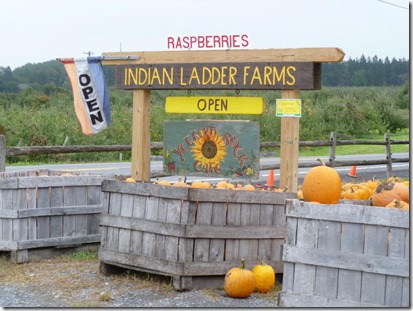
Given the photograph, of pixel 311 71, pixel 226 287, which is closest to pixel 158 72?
pixel 311 71

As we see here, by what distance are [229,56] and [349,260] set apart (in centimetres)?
374

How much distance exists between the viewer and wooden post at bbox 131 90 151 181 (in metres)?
9.95

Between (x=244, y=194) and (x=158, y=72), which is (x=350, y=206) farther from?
(x=158, y=72)

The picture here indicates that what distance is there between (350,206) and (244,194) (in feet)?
5.91

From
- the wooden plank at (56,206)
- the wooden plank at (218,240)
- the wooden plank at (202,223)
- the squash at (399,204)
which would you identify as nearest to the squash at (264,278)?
the wooden plank at (218,240)

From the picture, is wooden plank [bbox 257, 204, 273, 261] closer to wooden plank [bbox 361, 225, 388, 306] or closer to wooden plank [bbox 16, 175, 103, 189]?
wooden plank [bbox 361, 225, 388, 306]

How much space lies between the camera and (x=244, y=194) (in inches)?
310

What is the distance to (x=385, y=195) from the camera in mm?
7137

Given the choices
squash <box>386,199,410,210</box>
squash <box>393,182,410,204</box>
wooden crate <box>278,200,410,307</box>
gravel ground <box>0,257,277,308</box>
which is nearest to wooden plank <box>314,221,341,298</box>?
wooden crate <box>278,200,410,307</box>

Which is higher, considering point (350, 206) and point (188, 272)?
point (350, 206)

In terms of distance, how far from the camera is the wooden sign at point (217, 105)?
9234 millimetres

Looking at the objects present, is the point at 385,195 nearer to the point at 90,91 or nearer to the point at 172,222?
the point at 172,222

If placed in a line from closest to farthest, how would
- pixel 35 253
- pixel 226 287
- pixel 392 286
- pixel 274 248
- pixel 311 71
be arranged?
pixel 392 286, pixel 226 287, pixel 274 248, pixel 311 71, pixel 35 253

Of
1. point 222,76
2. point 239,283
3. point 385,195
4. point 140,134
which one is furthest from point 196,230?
point 140,134
